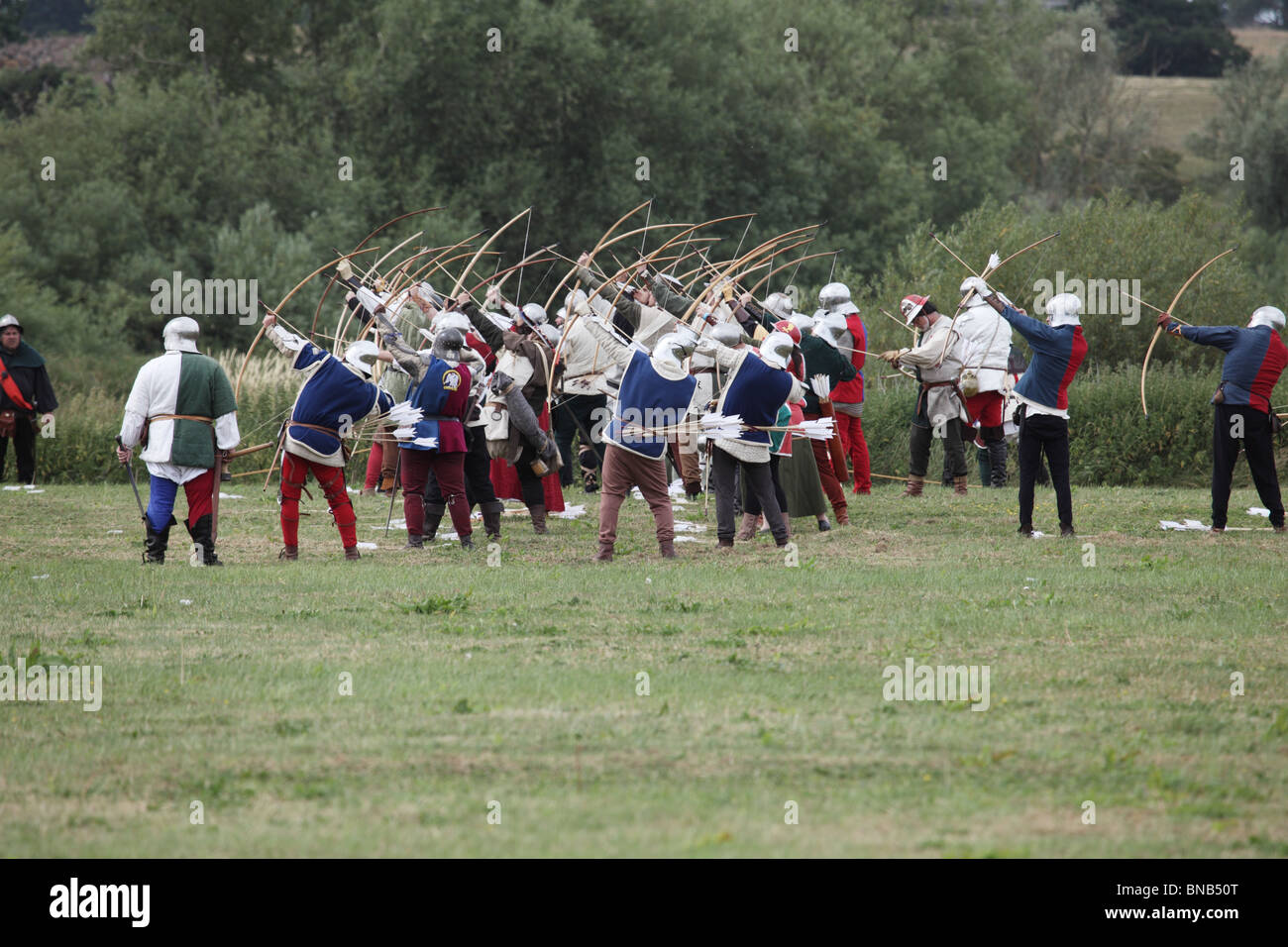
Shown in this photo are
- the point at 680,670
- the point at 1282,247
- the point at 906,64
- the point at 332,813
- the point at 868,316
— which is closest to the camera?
the point at 332,813

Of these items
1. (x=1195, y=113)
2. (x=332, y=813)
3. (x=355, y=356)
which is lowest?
(x=332, y=813)

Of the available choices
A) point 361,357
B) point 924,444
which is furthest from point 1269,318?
point 361,357

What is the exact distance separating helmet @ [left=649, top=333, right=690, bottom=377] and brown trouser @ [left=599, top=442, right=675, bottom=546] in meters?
0.67

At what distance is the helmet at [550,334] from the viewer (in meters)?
15.4

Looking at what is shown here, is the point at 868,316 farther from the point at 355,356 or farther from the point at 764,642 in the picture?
the point at 764,642

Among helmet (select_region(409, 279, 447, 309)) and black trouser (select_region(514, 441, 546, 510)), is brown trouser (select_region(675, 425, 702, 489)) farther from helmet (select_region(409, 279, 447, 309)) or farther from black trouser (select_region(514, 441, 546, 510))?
helmet (select_region(409, 279, 447, 309))

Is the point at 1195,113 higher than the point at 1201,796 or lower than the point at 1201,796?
higher

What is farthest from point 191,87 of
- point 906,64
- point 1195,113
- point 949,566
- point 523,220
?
point 1195,113

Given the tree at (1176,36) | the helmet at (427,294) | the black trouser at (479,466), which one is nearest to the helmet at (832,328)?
the helmet at (427,294)

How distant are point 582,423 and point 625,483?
16.6 ft

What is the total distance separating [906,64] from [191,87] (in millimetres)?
21202

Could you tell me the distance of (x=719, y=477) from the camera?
12820mm

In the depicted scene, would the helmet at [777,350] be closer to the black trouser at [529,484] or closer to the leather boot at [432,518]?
the black trouser at [529,484]

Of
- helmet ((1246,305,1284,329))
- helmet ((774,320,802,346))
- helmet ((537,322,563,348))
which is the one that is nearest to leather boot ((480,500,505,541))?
helmet ((537,322,563,348))
